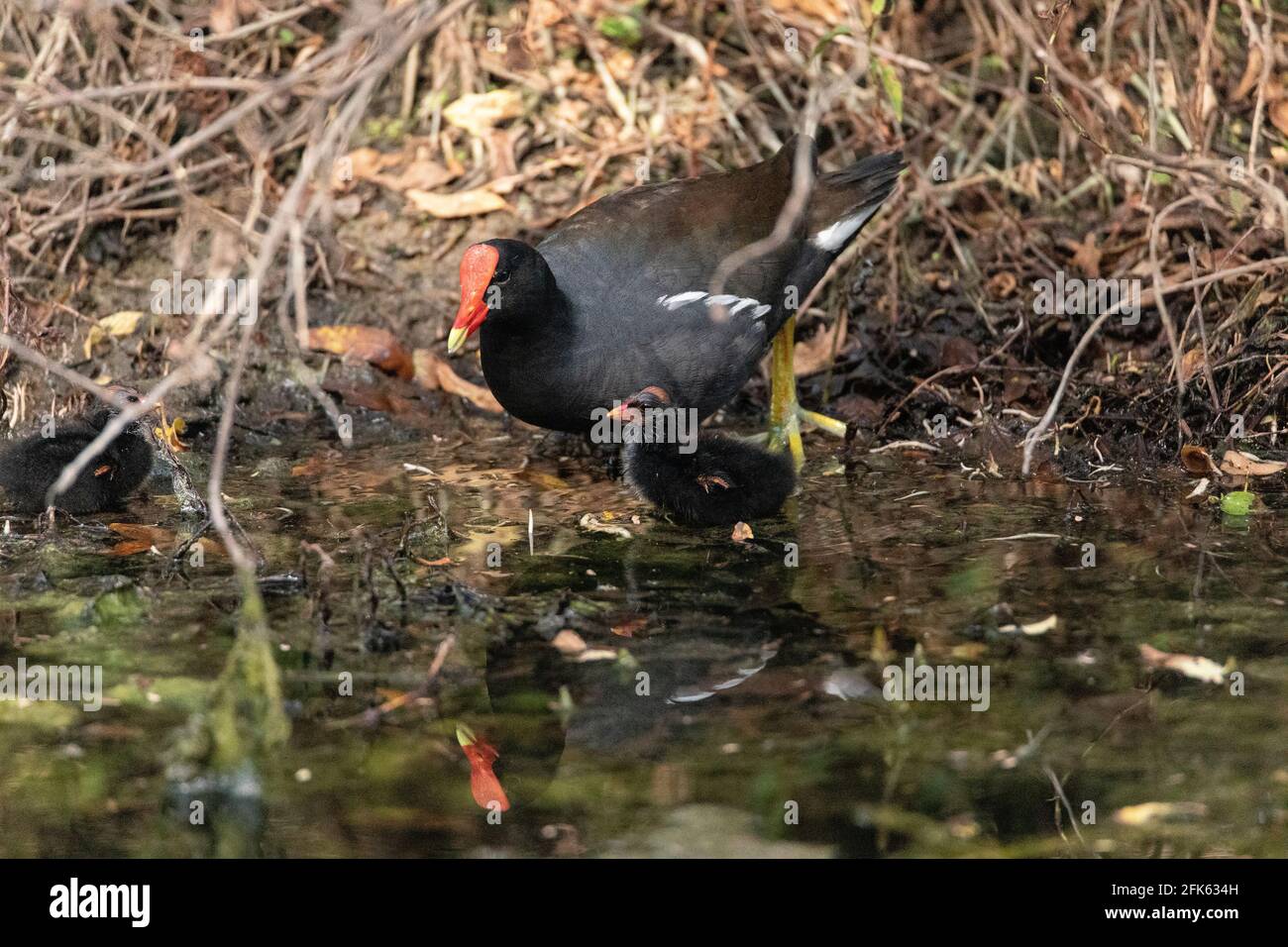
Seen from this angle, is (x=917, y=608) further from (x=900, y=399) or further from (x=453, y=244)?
(x=453, y=244)

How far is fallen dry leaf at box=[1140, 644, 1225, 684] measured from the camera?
138 inches

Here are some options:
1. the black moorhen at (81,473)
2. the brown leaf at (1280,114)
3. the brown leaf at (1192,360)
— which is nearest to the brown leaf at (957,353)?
the brown leaf at (1192,360)

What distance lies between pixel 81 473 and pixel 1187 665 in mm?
3367

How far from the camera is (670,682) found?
3.61 m

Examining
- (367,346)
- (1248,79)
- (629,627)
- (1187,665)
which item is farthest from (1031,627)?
(1248,79)

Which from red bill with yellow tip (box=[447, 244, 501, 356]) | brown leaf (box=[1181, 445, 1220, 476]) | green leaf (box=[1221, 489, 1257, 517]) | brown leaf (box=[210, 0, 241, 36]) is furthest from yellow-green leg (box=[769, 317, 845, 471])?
brown leaf (box=[210, 0, 241, 36])

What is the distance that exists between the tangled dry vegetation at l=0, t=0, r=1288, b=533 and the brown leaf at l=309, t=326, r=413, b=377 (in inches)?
0.9

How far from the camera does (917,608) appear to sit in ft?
13.1

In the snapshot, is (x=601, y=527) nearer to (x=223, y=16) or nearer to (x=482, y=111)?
(x=482, y=111)

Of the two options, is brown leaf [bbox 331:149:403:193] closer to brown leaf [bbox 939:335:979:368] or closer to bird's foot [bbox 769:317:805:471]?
bird's foot [bbox 769:317:805:471]

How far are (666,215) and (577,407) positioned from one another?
0.86 meters

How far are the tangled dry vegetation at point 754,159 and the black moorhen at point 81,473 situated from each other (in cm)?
72

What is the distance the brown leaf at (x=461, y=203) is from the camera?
22.5 feet
